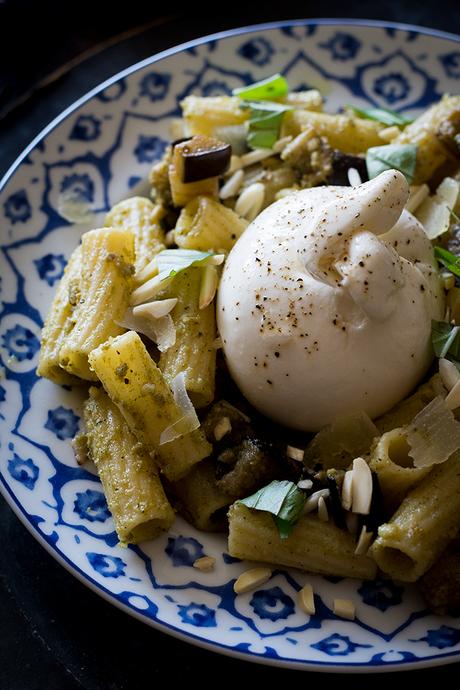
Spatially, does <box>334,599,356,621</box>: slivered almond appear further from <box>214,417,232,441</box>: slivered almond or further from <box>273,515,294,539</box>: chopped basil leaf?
<box>214,417,232,441</box>: slivered almond

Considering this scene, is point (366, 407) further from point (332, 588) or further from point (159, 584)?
point (159, 584)

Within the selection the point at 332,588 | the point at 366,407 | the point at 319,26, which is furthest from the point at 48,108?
the point at 332,588

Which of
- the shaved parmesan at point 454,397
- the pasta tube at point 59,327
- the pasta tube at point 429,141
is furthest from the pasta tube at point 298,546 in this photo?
the pasta tube at point 429,141

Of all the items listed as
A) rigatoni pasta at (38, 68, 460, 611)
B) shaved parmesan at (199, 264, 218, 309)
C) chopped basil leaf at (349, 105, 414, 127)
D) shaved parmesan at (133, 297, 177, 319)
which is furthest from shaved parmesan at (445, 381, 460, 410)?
chopped basil leaf at (349, 105, 414, 127)

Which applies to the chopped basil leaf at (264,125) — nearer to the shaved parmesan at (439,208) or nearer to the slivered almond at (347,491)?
the shaved parmesan at (439,208)

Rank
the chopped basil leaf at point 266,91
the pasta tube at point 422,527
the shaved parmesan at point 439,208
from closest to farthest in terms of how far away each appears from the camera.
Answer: the pasta tube at point 422,527, the shaved parmesan at point 439,208, the chopped basil leaf at point 266,91
